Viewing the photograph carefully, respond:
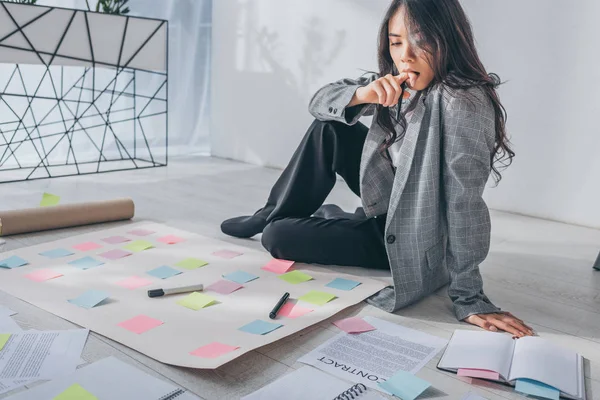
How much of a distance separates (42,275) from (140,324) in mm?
384

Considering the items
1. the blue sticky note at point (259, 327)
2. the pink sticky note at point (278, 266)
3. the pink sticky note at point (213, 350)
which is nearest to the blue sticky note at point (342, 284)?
the pink sticky note at point (278, 266)

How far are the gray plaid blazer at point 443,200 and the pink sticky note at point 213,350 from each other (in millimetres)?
394

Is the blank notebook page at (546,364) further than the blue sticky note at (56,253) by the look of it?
No

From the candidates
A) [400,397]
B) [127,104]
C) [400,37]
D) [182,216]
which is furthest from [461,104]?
[127,104]

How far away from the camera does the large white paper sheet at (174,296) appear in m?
1.13

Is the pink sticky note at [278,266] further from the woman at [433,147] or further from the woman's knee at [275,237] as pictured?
the woman at [433,147]

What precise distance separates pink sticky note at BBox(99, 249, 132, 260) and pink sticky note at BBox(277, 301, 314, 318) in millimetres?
518

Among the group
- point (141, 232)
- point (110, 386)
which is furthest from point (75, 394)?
point (141, 232)

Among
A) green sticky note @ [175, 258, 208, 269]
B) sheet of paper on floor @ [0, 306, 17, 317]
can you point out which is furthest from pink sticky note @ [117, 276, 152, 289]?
sheet of paper on floor @ [0, 306, 17, 317]

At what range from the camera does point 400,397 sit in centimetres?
98

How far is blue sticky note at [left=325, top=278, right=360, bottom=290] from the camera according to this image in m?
1.45

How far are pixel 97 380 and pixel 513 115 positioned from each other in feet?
6.25

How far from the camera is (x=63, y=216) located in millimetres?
1825

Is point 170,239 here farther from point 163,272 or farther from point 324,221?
point 324,221
